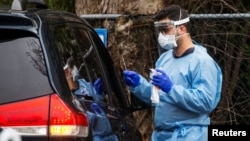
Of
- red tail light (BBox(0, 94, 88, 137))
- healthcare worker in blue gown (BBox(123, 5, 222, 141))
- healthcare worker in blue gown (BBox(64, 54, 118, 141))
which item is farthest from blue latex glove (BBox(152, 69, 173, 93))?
red tail light (BBox(0, 94, 88, 137))

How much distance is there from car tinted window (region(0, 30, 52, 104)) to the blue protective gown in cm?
A: 171

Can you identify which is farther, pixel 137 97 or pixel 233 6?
pixel 233 6

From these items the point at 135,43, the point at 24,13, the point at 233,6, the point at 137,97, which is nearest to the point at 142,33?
the point at 135,43

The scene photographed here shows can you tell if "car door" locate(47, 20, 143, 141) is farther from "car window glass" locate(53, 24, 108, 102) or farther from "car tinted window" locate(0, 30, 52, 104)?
"car tinted window" locate(0, 30, 52, 104)

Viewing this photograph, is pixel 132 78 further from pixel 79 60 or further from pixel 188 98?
pixel 79 60

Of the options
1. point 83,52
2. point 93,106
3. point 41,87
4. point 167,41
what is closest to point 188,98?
point 167,41

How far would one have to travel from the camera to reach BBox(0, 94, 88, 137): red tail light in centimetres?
315

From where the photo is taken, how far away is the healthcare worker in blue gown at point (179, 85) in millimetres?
4832

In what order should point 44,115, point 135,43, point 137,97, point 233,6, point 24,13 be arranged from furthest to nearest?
point 233,6, point 135,43, point 137,97, point 24,13, point 44,115

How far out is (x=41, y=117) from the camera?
10.4 feet

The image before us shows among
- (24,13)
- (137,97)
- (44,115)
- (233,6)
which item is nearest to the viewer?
(44,115)

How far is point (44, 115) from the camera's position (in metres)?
3.20

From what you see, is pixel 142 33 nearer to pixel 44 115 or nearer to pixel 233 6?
pixel 233 6

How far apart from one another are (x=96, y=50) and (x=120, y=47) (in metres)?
2.20
